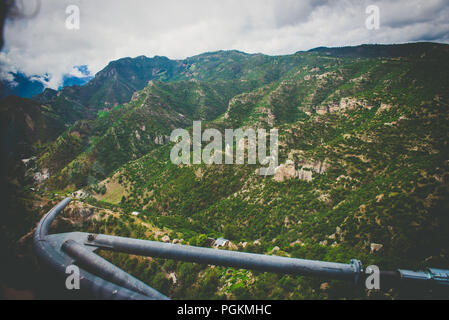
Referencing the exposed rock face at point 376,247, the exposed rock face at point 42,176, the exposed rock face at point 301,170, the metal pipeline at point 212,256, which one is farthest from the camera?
the exposed rock face at point 42,176

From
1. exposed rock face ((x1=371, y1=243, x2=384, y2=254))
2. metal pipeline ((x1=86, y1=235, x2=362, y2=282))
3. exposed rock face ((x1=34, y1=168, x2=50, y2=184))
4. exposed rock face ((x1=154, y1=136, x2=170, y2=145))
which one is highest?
exposed rock face ((x1=154, y1=136, x2=170, y2=145))

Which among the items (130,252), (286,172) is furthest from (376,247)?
(286,172)

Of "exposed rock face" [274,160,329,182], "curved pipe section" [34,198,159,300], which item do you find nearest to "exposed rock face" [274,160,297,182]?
"exposed rock face" [274,160,329,182]

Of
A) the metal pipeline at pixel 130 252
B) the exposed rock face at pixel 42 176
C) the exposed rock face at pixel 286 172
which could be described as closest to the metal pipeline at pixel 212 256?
the metal pipeline at pixel 130 252

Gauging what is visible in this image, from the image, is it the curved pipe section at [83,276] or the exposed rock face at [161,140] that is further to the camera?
the exposed rock face at [161,140]

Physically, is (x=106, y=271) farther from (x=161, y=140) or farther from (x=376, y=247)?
(x=161, y=140)

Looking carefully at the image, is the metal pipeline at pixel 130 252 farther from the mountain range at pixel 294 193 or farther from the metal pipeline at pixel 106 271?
the mountain range at pixel 294 193

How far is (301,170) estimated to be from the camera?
50.8 meters

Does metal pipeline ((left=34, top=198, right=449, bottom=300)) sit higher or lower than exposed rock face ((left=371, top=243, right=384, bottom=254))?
higher

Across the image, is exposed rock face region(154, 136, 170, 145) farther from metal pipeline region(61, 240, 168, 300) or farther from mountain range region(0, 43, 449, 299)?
metal pipeline region(61, 240, 168, 300)

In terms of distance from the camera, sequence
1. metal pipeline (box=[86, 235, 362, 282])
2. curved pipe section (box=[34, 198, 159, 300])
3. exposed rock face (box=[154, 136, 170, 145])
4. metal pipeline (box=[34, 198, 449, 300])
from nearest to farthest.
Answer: curved pipe section (box=[34, 198, 159, 300]) < metal pipeline (box=[34, 198, 449, 300]) < metal pipeline (box=[86, 235, 362, 282]) < exposed rock face (box=[154, 136, 170, 145])

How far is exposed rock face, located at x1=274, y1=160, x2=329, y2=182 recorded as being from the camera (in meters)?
49.1

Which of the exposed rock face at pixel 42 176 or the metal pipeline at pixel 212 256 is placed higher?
the metal pipeline at pixel 212 256

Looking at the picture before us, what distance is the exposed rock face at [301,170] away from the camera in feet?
161
